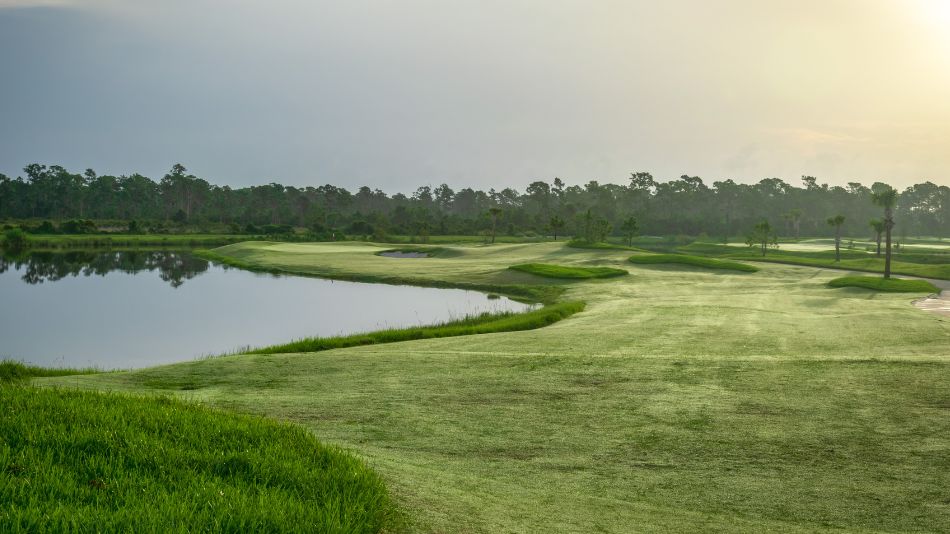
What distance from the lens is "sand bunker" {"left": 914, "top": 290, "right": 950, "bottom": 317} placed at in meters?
33.2

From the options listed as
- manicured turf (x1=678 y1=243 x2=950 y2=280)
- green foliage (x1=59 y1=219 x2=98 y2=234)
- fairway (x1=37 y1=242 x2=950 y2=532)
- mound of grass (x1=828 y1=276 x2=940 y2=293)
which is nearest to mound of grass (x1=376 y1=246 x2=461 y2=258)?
manicured turf (x1=678 y1=243 x2=950 y2=280)

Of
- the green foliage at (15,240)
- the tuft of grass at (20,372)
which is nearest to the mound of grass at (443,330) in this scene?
the tuft of grass at (20,372)

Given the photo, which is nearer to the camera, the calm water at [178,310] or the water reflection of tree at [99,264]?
the calm water at [178,310]

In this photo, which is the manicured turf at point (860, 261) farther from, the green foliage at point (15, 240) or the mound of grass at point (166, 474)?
the green foliage at point (15, 240)

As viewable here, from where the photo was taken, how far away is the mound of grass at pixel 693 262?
61.4 metres

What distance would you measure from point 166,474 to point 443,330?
23.9m

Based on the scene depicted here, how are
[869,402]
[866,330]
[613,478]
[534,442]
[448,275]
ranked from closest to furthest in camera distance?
[613,478]
[534,442]
[869,402]
[866,330]
[448,275]

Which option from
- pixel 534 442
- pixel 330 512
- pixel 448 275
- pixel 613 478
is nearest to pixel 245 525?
pixel 330 512

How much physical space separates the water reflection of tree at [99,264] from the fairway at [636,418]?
43.5 meters

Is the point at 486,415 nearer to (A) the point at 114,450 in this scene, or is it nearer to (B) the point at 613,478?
(B) the point at 613,478

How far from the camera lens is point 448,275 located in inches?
2418

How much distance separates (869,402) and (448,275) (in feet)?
157

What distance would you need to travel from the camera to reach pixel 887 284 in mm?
45750

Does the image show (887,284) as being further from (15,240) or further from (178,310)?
(15,240)
